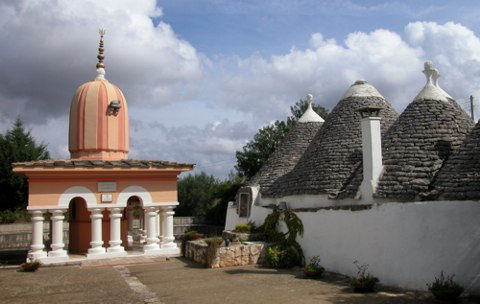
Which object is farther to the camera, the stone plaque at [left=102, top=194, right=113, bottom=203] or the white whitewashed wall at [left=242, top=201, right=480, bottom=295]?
the stone plaque at [left=102, top=194, right=113, bottom=203]

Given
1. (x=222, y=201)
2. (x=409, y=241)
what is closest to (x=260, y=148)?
(x=222, y=201)

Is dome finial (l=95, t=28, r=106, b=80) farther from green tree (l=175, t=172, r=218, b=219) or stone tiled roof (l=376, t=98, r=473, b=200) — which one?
green tree (l=175, t=172, r=218, b=219)

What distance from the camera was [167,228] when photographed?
17719 millimetres

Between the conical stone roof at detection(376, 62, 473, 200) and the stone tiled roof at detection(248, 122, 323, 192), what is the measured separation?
6.75 metres

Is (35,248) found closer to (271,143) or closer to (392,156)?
(392,156)

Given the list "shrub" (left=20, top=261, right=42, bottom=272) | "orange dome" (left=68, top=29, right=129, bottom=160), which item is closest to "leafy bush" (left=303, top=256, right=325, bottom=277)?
"shrub" (left=20, top=261, right=42, bottom=272)

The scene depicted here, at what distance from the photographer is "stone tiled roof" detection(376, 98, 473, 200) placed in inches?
450

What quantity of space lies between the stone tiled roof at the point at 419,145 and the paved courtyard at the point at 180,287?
105 inches

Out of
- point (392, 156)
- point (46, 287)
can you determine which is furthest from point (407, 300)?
point (46, 287)

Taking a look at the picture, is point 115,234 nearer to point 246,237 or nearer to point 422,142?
point 246,237

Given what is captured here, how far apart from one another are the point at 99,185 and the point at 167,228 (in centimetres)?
304

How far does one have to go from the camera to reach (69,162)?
52.0ft

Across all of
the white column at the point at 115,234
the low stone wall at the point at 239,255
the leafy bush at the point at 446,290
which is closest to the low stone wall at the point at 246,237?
the low stone wall at the point at 239,255

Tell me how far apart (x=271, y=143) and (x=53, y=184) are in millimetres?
23003
